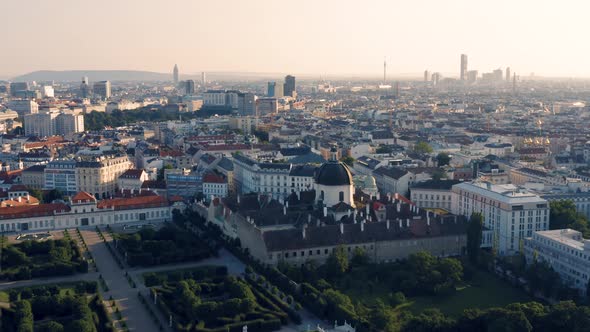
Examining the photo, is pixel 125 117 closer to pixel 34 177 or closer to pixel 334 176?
pixel 34 177

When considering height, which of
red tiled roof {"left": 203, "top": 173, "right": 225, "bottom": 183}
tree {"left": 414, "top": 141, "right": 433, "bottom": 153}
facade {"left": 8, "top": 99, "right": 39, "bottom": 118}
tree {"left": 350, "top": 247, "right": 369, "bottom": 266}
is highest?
facade {"left": 8, "top": 99, "right": 39, "bottom": 118}

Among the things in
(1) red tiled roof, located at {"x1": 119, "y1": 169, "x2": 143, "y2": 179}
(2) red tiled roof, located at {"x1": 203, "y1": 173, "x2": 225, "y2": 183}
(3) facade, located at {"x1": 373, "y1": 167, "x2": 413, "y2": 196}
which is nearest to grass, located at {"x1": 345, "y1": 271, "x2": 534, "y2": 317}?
(3) facade, located at {"x1": 373, "y1": 167, "x2": 413, "y2": 196}

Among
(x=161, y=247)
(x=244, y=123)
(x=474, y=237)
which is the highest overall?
(x=244, y=123)

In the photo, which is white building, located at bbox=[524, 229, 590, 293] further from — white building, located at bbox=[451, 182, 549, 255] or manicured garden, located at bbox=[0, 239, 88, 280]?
manicured garden, located at bbox=[0, 239, 88, 280]

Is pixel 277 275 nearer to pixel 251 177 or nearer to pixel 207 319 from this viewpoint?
pixel 207 319

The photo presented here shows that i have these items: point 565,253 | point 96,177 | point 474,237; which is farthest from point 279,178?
point 565,253

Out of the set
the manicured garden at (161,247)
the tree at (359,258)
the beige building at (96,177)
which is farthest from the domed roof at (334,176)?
the beige building at (96,177)
